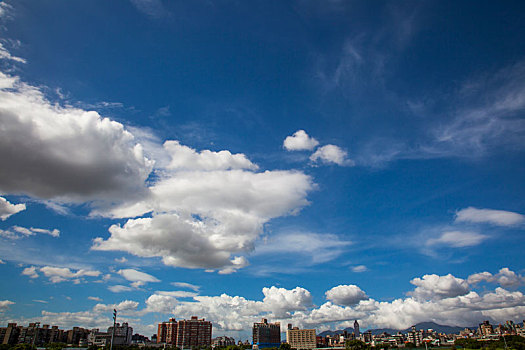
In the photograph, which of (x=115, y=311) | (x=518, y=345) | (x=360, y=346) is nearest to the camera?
(x=115, y=311)

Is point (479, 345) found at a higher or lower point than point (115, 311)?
lower

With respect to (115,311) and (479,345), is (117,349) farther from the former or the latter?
(479,345)

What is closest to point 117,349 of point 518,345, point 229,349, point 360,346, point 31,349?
point 31,349

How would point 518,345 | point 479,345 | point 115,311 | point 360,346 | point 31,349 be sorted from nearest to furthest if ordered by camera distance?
point 115,311
point 31,349
point 518,345
point 360,346
point 479,345

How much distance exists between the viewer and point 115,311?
6269cm

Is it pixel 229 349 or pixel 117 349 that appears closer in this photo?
pixel 117 349

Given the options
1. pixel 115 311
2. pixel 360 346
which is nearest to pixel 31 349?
pixel 115 311

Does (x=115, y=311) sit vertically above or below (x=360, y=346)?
above

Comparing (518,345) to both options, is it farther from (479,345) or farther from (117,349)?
(117,349)

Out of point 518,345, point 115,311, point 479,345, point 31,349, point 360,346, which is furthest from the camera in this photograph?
point 479,345

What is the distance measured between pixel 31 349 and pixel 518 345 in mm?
226624

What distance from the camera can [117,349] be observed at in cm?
17162

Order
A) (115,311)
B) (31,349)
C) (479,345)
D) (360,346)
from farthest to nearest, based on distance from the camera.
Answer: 1. (479,345)
2. (360,346)
3. (31,349)
4. (115,311)

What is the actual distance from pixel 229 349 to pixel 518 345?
145 metres
